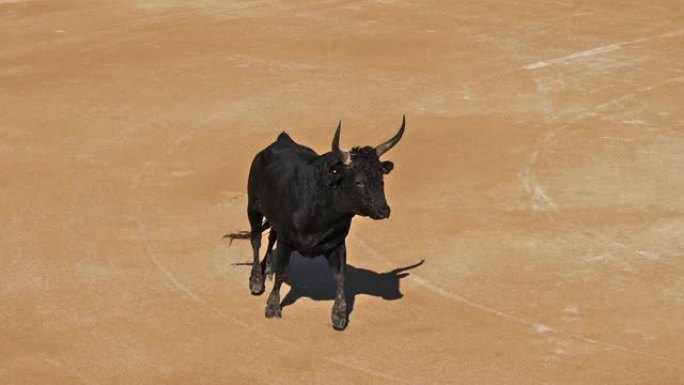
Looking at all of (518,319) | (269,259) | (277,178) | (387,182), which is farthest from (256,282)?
(387,182)

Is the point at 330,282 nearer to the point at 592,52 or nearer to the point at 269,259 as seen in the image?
the point at 269,259

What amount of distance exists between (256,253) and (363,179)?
2.74 m

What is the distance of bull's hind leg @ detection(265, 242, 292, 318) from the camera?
1806cm

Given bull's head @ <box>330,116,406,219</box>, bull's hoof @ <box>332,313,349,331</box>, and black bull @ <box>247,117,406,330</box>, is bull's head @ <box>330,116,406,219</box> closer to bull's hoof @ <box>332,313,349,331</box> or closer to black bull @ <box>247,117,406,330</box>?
black bull @ <box>247,117,406,330</box>

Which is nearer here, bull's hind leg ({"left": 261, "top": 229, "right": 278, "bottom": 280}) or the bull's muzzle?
the bull's muzzle

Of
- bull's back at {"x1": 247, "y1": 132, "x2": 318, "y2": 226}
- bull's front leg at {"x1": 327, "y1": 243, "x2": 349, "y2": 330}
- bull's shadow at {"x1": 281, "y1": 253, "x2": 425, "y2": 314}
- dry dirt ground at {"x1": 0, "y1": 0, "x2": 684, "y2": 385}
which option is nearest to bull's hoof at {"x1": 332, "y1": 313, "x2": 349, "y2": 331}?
bull's front leg at {"x1": 327, "y1": 243, "x2": 349, "y2": 330}

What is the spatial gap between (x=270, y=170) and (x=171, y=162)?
6.56 meters

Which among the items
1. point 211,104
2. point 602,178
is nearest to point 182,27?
point 211,104

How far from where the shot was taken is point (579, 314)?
18531mm

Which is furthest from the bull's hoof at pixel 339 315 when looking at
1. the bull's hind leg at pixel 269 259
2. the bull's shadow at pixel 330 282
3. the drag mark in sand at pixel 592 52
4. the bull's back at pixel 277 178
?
the drag mark in sand at pixel 592 52

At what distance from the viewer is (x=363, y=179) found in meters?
17.0

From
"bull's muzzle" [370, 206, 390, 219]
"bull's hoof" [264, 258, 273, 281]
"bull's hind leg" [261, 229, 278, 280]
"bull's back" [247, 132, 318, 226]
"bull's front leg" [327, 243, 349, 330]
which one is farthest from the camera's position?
"bull's hoof" [264, 258, 273, 281]

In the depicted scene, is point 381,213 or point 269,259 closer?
point 381,213

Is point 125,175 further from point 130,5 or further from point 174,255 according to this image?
point 130,5
